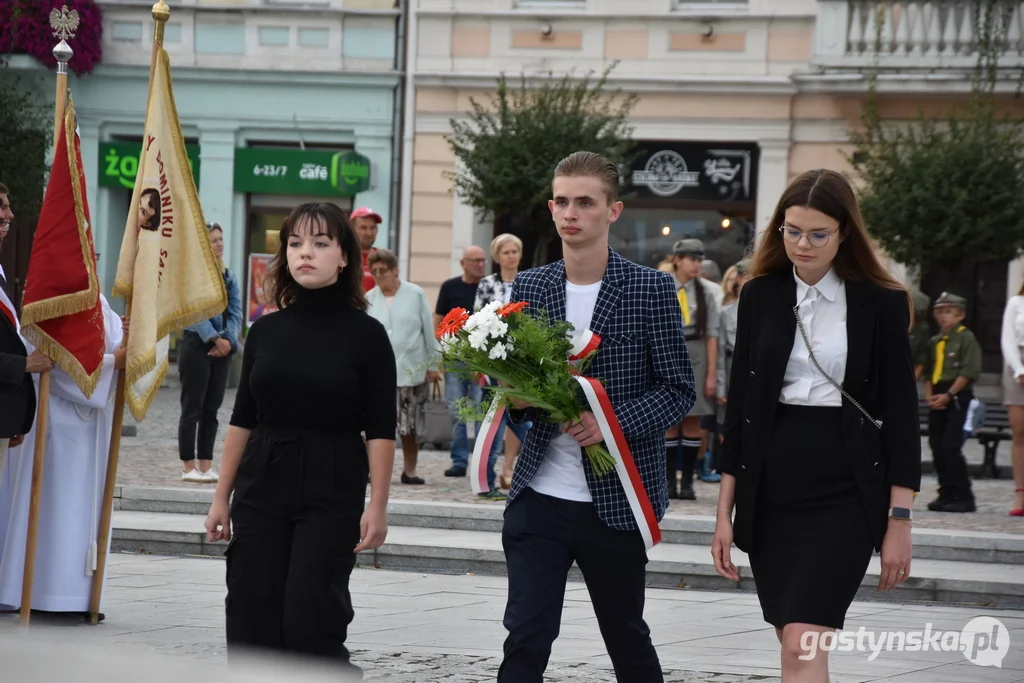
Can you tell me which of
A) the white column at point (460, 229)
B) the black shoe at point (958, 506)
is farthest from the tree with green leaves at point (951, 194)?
the black shoe at point (958, 506)

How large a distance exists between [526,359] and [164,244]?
3.65 m

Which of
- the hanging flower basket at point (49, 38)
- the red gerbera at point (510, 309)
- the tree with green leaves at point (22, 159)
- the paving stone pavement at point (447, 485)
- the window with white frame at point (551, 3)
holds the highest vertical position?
the window with white frame at point (551, 3)

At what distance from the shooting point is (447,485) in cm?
1313

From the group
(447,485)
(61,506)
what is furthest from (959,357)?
(61,506)

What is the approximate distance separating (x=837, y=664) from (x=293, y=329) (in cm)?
343

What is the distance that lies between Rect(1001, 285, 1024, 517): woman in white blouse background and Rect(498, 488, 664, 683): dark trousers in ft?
25.6

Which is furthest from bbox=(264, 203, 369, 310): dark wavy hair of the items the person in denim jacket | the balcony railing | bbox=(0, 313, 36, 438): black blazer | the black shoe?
the balcony railing

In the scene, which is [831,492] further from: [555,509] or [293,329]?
[293,329]

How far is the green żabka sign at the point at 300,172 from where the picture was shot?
79.5 ft

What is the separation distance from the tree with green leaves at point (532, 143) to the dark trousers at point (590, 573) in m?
16.1

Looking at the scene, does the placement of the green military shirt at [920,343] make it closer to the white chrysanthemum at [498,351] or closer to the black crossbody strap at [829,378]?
the black crossbody strap at [829,378]

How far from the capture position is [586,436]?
4902mm

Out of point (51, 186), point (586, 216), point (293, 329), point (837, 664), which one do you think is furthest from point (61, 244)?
point (837, 664)

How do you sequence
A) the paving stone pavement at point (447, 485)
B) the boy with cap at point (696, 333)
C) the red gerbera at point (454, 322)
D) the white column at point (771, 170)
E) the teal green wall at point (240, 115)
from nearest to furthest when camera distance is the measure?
the red gerbera at point (454, 322) < the paving stone pavement at point (447, 485) < the boy with cap at point (696, 333) < the white column at point (771, 170) < the teal green wall at point (240, 115)
